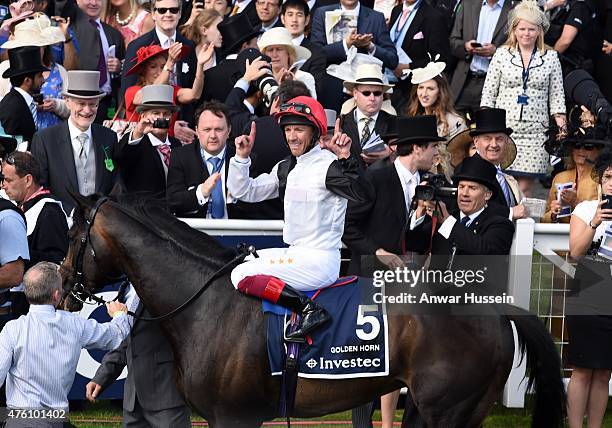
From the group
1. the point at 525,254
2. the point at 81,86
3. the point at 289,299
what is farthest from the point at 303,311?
the point at 81,86

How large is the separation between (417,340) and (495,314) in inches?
21.8

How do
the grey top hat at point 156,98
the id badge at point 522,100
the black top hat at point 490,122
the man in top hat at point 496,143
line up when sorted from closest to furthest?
the man in top hat at point 496,143 → the black top hat at point 490,122 → the grey top hat at point 156,98 → the id badge at point 522,100

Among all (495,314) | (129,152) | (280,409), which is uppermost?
(129,152)

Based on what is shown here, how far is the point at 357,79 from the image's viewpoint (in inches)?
429

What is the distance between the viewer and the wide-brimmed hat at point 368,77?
10836mm

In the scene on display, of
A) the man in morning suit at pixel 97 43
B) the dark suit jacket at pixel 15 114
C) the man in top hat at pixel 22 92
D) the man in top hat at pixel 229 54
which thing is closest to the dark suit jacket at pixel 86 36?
the man in morning suit at pixel 97 43

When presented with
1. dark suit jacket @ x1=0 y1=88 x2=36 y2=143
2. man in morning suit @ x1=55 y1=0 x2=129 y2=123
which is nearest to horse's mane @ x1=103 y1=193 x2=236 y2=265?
dark suit jacket @ x1=0 y1=88 x2=36 y2=143

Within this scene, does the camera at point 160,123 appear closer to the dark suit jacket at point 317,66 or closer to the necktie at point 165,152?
the necktie at point 165,152

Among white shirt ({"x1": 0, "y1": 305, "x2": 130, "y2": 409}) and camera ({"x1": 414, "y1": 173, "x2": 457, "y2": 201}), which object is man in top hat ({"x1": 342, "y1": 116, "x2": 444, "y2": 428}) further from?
white shirt ({"x1": 0, "y1": 305, "x2": 130, "y2": 409})

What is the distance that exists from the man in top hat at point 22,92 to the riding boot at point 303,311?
4.11 meters

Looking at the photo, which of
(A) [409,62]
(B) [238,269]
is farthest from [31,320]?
(A) [409,62]

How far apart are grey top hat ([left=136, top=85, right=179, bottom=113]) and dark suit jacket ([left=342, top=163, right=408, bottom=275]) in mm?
2405

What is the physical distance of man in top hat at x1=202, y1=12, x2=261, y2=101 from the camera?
1164 centimetres

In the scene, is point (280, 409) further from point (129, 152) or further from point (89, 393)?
point (129, 152)
